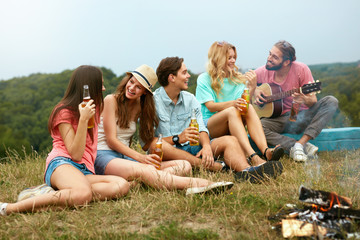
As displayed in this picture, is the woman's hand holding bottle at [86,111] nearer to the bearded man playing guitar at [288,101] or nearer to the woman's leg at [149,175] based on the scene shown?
the woman's leg at [149,175]

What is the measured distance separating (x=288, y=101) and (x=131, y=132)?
8.03 feet

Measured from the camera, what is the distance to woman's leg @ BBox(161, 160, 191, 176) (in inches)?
170

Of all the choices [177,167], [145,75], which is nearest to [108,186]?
[177,167]

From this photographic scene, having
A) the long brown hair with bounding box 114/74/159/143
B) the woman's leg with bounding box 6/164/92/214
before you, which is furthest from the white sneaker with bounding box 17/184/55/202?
the long brown hair with bounding box 114/74/159/143

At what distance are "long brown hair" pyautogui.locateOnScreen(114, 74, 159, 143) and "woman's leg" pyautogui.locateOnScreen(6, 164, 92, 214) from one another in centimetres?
99

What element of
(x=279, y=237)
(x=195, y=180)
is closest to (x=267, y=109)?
(x=195, y=180)

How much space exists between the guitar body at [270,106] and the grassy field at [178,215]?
5.58 ft

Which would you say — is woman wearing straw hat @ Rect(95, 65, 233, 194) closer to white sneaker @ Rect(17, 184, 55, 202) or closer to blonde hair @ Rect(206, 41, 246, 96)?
white sneaker @ Rect(17, 184, 55, 202)

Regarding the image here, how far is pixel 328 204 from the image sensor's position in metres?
2.87

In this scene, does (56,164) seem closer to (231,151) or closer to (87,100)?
(87,100)

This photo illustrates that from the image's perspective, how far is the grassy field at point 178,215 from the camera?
2.80 meters

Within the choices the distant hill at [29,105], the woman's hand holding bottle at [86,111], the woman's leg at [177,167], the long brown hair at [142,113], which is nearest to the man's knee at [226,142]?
the woman's leg at [177,167]

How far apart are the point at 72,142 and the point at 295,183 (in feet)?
7.24

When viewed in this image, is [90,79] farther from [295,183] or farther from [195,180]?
[295,183]
